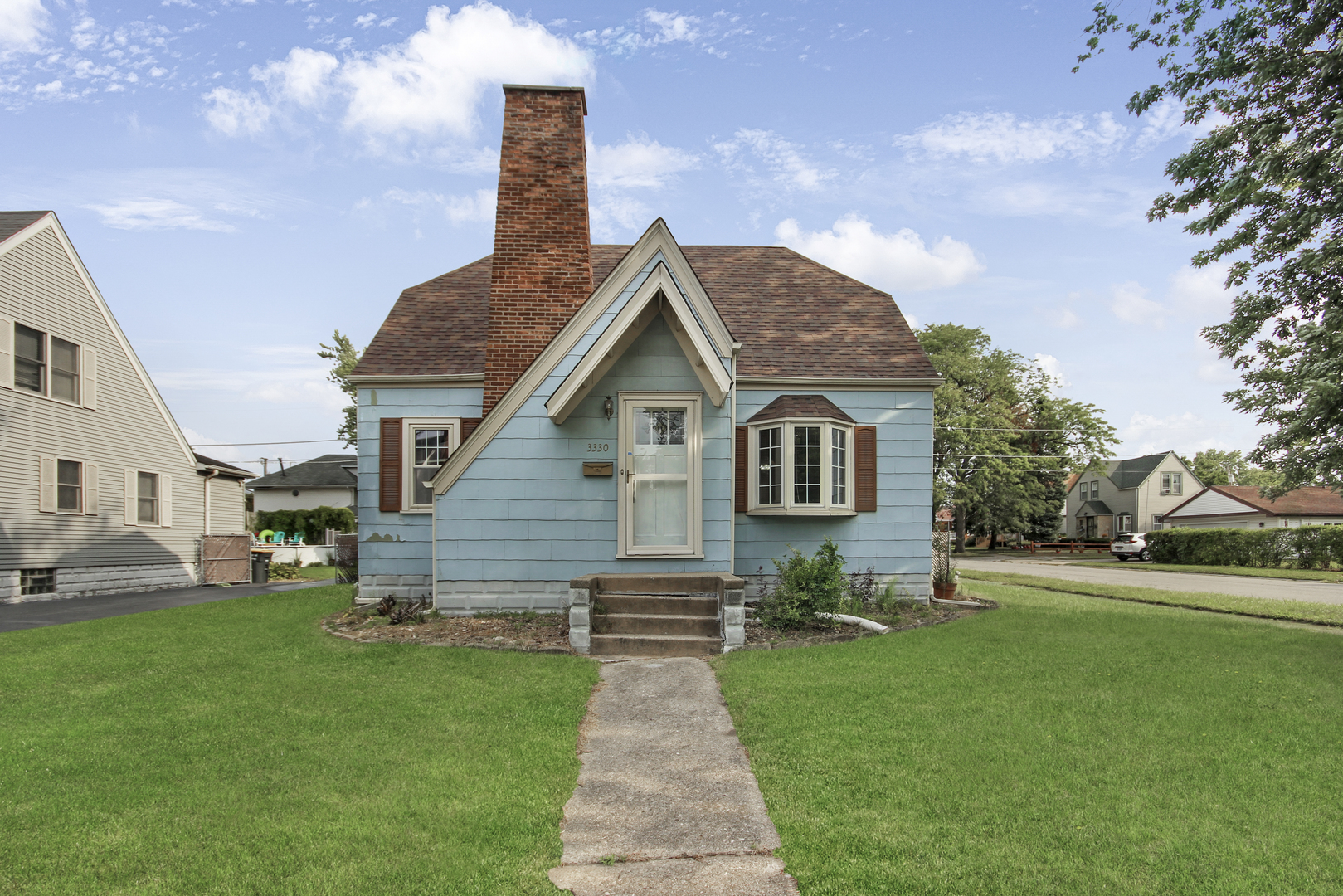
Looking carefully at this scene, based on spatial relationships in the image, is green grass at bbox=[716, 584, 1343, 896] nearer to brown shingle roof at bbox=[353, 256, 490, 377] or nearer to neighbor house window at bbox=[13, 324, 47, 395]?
brown shingle roof at bbox=[353, 256, 490, 377]

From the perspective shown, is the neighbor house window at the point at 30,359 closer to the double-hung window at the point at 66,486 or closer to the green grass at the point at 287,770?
the double-hung window at the point at 66,486

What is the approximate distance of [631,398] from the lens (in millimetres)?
10852

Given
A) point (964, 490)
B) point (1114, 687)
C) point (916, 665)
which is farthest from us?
point (964, 490)

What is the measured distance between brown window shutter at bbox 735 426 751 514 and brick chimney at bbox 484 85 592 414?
315cm

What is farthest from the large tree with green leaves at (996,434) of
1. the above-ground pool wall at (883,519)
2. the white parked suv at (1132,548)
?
the above-ground pool wall at (883,519)

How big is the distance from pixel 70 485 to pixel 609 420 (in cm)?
1479

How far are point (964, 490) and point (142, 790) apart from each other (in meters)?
43.2

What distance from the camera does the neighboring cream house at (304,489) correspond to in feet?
145

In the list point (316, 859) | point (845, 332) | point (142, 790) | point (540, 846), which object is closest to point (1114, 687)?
point (540, 846)

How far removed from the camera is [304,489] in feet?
146

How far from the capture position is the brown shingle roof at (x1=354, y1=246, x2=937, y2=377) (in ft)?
43.2

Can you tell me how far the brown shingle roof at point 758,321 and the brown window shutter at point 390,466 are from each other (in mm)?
860

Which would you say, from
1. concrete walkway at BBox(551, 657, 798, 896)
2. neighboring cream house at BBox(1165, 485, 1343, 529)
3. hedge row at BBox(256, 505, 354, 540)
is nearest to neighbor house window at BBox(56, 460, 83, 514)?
concrete walkway at BBox(551, 657, 798, 896)

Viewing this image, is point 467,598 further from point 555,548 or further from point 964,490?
point 964,490
